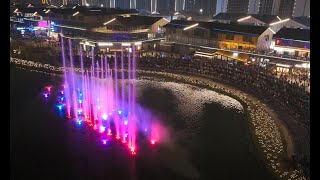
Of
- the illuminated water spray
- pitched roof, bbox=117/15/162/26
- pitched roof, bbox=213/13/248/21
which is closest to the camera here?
the illuminated water spray

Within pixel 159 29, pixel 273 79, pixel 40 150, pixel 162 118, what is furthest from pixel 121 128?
pixel 159 29

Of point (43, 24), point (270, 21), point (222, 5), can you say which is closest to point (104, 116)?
point (270, 21)

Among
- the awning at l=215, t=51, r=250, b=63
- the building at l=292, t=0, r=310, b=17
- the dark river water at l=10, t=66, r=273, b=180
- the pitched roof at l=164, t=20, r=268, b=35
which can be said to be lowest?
the dark river water at l=10, t=66, r=273, b=180

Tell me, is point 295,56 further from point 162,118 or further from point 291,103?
point 162,118

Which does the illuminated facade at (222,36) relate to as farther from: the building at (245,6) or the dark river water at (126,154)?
the building at (245,6)

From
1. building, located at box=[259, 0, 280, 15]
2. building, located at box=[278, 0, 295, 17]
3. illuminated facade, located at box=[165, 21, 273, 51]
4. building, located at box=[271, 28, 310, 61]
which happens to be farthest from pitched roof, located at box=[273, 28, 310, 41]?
building, located at box=[259, 0, 280, 15]

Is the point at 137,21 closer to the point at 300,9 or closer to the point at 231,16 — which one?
the point at 231,16

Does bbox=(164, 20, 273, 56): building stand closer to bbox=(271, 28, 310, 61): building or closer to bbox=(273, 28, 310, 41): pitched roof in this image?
bbox=(271, 28, 310, 61): building
